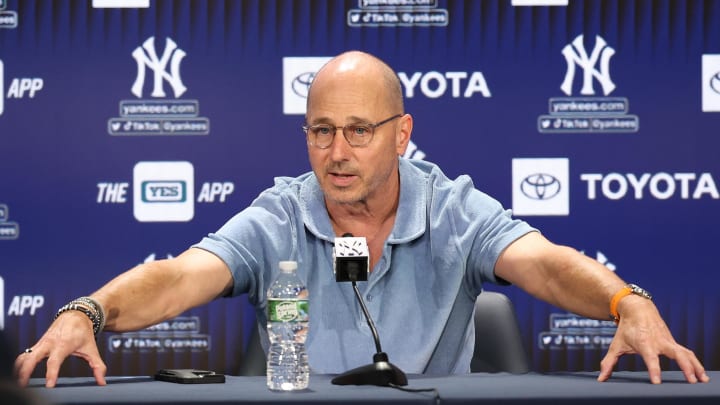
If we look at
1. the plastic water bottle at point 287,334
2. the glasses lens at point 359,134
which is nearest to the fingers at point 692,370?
the plastic water bottle at point 287,334

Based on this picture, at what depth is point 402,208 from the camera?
8.51 ft

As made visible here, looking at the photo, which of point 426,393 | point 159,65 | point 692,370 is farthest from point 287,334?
point 159,65

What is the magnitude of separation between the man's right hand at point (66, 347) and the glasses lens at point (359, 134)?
95 cm

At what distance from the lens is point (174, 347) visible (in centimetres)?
373

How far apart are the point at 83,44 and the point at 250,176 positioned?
0.87 m

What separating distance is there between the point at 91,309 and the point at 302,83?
1.97 meters

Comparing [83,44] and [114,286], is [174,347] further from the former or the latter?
[114,286]

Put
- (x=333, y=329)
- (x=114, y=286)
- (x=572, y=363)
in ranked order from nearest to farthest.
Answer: (x=114, y=286) < (x=333, y=329) < (x=572, y=363)

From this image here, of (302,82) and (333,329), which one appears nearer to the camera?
(333,329)

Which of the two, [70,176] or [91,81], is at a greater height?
[91,81]

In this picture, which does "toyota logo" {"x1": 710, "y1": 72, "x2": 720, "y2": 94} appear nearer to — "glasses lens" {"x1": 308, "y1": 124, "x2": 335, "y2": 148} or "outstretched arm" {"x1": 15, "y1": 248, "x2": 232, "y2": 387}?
"glasses lens" {"x1": 308, "y1": 124, "x2": 335, "y2": 148}

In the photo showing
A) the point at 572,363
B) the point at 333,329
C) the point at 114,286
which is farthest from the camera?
the point at 572,363

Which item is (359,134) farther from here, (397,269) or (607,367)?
(607,367)

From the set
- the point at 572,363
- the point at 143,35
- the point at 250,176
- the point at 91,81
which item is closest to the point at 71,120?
the point at 91,81
